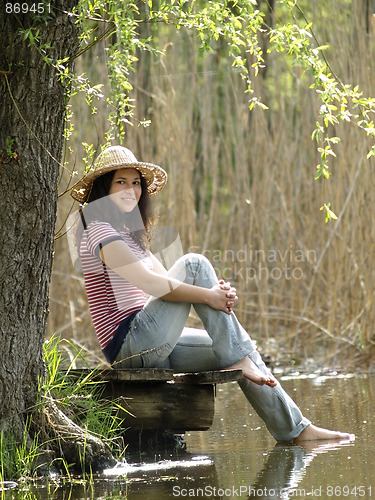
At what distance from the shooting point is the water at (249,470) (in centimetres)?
235

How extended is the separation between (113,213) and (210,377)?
75cm

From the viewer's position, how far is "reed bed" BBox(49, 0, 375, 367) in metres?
4.85

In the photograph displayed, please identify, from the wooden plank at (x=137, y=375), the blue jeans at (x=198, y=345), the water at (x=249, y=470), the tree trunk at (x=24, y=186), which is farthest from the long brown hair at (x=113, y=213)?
the water at (x=249, y=470)

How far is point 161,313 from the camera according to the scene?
9.79 ft

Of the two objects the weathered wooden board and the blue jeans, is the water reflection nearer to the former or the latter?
the blue jeans

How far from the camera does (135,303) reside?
10.1 feet

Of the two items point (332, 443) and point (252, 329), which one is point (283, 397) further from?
point (252, 329)

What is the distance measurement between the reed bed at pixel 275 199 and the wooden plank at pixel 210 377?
2.05 metres

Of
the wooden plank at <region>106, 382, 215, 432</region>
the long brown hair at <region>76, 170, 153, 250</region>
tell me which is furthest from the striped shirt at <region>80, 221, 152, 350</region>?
the wooden plank at <region>106, 382, 215, 432</region>

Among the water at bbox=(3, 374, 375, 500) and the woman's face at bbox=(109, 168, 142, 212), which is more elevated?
the woman's face at bbox=(109, 168, 142, 212)

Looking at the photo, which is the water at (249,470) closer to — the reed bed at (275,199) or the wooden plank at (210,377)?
the wooden plank at (210,377)

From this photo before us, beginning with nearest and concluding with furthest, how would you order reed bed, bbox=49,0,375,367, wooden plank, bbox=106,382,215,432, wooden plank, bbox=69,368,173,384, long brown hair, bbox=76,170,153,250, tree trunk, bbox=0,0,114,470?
tree trunk, bbox=0,0,114,470 < wooden plank, bbox=69,368,173,384 < wooden plank, bbox=106,382,215,432 < long brown hair, bbox=76,170,153,250 < reed bed, bbox=49,0,375,367

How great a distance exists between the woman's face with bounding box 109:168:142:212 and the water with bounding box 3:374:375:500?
37.7 inches

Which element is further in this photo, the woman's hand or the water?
the woman's hand
